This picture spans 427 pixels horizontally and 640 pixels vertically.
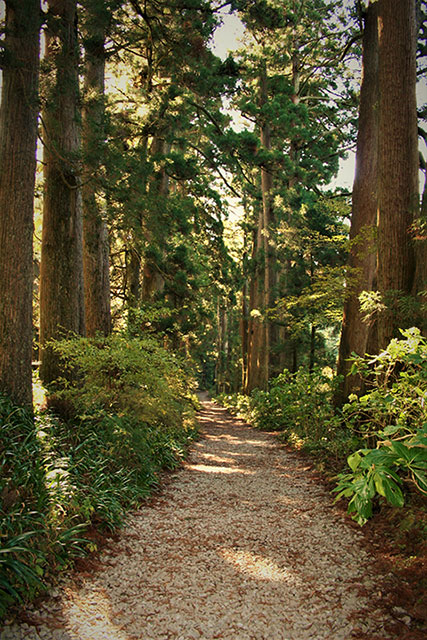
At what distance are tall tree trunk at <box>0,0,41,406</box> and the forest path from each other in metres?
2.40

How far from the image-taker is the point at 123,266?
13.8 meters

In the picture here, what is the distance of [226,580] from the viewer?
10.3ft

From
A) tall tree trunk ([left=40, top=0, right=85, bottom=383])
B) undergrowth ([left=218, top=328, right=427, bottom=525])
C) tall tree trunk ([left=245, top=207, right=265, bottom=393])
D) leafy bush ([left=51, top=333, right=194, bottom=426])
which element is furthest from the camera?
tall tree trunk ([left=245, top=207, right=265, bottom=393])

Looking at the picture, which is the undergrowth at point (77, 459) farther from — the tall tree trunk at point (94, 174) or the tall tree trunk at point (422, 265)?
the tall tree trunk at point (422, 265)

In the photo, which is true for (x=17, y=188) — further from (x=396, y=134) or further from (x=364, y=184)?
(x=364, y=184)

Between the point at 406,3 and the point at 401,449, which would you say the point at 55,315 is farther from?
the point at 406,3

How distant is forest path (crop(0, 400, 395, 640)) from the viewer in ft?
8.27

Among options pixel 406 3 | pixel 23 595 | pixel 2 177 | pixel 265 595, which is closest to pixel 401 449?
pixel 265 595

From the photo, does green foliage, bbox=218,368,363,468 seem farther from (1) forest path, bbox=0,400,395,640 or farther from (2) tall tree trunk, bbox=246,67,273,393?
(2) tall tree trunk, bbox=246,67,273,393

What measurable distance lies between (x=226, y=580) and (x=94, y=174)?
17.9 feet

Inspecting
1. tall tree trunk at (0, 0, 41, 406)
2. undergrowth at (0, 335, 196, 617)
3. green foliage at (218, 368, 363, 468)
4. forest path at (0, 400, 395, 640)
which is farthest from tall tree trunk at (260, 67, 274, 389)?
tall tree trunk at (0, 0, 41, 406)

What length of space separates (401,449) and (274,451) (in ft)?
21.6

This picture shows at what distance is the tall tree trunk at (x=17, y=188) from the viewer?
16.8ft

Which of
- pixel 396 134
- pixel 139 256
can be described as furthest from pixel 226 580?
pixel 139 256
